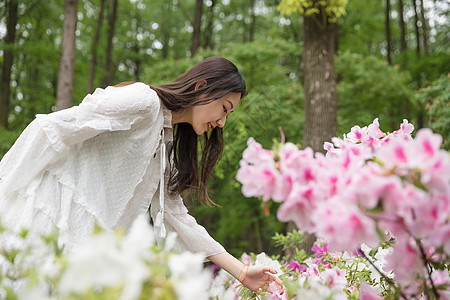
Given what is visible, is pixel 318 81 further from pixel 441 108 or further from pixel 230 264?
pixel 230 264

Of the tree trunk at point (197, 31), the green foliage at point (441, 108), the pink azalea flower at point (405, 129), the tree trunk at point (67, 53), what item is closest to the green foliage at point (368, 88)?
the green foliage at point (441, 108)

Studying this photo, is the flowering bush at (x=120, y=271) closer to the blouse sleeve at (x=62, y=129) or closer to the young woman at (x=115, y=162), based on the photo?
the young woman at (x=115, y=162)

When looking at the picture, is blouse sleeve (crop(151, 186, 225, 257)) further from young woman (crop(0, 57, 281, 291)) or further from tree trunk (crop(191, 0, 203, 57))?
tree trunk (crop(191, 0, 203, 57))

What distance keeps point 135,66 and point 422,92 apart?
9491 millimetres

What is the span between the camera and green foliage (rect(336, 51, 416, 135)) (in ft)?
23.1

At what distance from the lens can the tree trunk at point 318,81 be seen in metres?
4.29

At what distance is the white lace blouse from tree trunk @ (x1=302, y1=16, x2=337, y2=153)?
248 centimetres

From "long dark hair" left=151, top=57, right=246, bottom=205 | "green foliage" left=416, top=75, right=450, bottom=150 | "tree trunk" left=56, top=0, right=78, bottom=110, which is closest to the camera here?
"long dark hair" left=151, top=57, right=246, bottom=205

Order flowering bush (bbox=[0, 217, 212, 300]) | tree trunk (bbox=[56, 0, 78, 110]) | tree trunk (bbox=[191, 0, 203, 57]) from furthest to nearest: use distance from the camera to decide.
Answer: tree trunk (bbox=[191, 0, 203, 57]) → tree trunk (bbox=[56, 0, 78, 110]) → flowering bush (bbox=[0, 217, 212, 300])

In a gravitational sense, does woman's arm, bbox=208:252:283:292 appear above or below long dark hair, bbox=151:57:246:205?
below

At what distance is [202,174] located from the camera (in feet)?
8.41

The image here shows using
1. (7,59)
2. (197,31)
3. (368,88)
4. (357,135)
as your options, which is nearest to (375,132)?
(357,135)

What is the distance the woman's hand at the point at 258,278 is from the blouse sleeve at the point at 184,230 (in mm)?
228

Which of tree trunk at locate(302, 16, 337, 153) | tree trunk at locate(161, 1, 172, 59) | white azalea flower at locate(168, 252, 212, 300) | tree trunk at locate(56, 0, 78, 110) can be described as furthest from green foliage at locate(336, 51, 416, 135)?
tree trunk at locate(161, 1, 172, 59)
